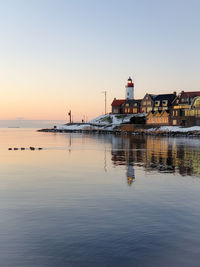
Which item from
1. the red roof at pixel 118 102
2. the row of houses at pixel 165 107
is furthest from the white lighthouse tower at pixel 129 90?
the red roof at pixel 118 102

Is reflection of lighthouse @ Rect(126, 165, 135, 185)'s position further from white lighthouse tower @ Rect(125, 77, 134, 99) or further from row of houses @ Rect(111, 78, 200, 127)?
white lighthouse tower @ Rect(125, 77, 134, 99)

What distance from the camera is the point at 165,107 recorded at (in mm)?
131750

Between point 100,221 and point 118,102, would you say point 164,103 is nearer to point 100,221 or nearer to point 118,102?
point 118,102

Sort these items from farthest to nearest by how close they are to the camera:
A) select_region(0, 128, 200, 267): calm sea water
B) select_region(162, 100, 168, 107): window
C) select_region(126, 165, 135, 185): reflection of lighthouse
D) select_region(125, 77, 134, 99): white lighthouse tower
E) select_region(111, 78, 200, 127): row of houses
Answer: select_region(125, 77, 134, 99): white lighthouse tower, select_region(162, 100, 168, 107): window, select_region(111, 78, 200, 127): row of houses, select_region(126, 165, 135, 185): reflection of lighthouse, select_region(0, 128, 200, 267): calm sea water

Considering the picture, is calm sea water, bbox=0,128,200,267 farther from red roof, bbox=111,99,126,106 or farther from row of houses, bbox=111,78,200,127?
red roof, bbox=111,99,126,106

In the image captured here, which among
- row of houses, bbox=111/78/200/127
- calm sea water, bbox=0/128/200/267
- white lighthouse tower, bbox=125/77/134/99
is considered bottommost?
calm sea water, bbox=0/128/200/267

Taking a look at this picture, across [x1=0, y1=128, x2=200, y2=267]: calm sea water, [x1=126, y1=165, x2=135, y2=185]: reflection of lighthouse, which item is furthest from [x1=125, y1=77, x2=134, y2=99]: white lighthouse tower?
[x1=0, y1=128, x2=200, y2=267]: calm sea water

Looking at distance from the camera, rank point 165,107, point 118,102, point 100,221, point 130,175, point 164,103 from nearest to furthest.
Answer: point 100,221
point 130,175
point 165,107
point 164,103
point 118,102

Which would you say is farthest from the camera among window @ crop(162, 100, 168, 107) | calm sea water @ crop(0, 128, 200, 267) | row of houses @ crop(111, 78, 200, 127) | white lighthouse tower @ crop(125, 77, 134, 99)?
white lighthouse tower @ crop(125, 77, 134, 99)

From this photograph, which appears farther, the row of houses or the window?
the window

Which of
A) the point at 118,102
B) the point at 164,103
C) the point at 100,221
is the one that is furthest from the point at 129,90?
the point at 100,221

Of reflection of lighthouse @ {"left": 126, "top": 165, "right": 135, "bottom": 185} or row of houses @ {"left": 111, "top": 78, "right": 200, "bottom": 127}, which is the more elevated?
row of houses @ {"left": 111, "top": 78, "right": 200, "bottom": 127}

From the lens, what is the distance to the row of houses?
354 ft

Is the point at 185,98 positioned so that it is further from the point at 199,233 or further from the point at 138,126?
the point at 199,233
